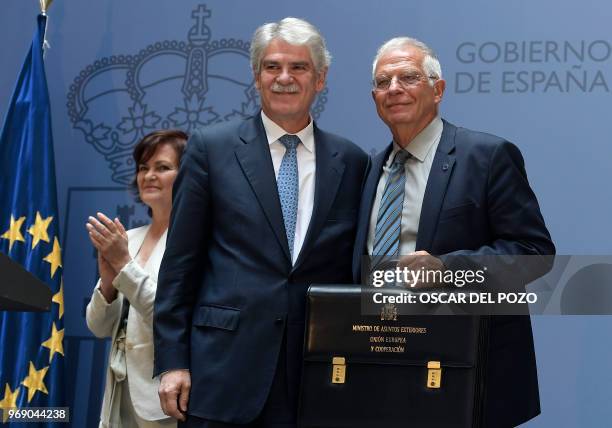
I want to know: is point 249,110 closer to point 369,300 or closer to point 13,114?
point 13,114

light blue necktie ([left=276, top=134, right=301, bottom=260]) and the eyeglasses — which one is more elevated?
the eyeglasses

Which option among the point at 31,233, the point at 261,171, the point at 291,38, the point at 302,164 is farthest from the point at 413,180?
the point at 31,233

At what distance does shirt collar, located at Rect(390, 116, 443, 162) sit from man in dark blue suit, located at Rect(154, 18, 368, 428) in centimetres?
22

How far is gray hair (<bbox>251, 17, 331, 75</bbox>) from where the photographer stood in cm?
281

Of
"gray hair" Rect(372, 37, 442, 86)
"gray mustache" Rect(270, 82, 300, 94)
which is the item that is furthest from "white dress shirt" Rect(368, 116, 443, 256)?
"gray mustache" Rect(270, 82, 300, 94)

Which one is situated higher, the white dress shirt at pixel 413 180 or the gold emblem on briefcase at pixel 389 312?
the white dress shirt at pixel 413 180

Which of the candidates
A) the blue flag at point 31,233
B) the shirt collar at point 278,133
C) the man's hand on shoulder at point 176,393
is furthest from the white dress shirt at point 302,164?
the blue flag at point 31,233

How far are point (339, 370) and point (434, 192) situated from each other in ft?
1.95

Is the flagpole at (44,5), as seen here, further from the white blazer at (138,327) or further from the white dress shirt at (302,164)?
the white dress shirt at (302,164)

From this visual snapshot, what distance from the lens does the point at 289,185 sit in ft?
9.00

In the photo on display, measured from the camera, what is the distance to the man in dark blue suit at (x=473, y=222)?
2.56 meters

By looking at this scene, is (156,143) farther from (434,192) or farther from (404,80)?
(434,192)

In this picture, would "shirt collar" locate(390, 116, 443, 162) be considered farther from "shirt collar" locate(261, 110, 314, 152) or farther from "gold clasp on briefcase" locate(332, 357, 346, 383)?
"gold clasp on briefcase" locate(332, 357, 346, 383)

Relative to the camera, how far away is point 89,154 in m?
4.54
